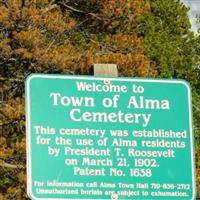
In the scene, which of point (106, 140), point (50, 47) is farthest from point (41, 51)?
point (106, 140)

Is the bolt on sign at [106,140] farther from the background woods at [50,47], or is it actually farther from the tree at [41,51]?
the background woods at [50,47]

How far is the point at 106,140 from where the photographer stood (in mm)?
Answer: 5629

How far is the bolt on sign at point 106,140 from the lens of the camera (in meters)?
5.51

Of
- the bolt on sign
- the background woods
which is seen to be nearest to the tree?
the background woods

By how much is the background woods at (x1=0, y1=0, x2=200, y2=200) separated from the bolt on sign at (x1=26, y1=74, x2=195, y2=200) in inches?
624

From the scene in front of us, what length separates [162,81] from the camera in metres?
5.89

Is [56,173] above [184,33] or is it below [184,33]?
below

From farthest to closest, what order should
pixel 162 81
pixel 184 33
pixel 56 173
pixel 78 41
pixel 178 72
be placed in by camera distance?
1. pixel 184 33
2. pixel 178 72
3. pixel 78 41
4. pixel 162 81
5. pixel 56 173

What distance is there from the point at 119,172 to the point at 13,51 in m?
17.8

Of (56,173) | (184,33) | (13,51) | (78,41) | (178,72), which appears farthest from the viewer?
(184,33)

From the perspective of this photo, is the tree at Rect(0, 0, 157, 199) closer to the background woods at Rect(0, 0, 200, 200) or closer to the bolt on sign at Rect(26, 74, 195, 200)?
the background woods at Rect(0, 0, 200, 200)

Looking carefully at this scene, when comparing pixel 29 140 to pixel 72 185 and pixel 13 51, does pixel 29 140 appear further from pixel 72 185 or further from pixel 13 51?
pixel 13 51

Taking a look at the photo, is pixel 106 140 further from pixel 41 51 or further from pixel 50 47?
pixel 50 47

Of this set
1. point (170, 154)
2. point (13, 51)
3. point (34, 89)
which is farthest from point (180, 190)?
point (13, 51)
